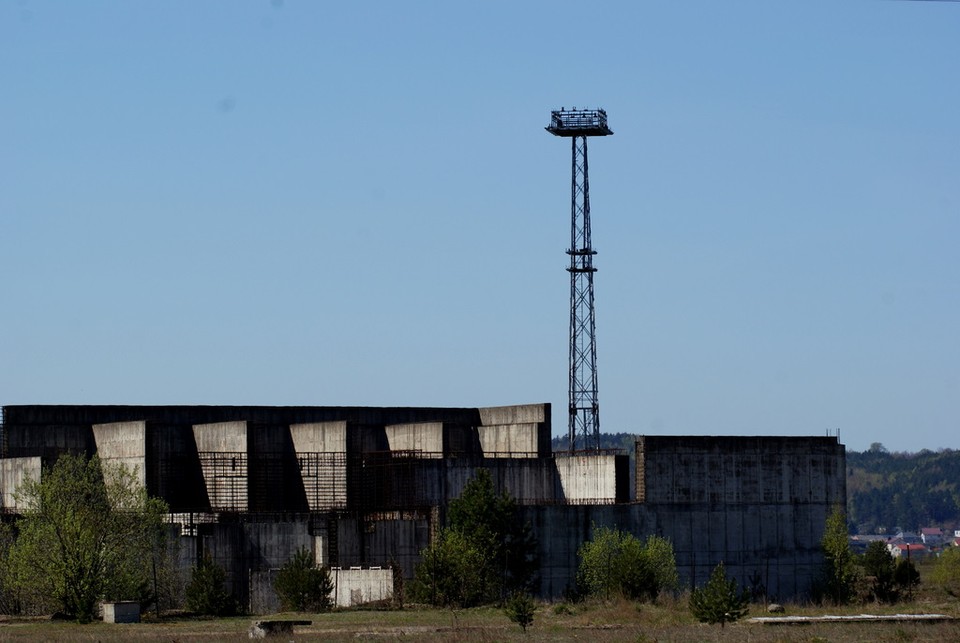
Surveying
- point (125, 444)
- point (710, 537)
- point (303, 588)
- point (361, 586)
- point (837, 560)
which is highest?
point (125, 444)

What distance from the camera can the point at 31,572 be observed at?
2594 inches

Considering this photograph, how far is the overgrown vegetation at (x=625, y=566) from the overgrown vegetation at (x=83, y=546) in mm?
18255

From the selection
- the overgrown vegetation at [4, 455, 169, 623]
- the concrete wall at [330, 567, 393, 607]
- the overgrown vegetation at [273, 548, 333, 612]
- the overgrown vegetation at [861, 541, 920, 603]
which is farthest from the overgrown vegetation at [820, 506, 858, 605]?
the overgrown vegetation at [4, 455, 169, 623]

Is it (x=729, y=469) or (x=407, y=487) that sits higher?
(x=729, y=469)

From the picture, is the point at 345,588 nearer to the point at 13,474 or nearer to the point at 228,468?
the point at 228,468

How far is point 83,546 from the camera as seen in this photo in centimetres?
6619

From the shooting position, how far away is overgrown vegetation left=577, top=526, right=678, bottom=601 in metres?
72.9

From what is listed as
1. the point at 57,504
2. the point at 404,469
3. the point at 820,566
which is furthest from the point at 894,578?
the point at 57,504

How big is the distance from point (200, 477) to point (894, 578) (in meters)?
33.9

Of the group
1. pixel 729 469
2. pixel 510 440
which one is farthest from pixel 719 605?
pixel 510 440

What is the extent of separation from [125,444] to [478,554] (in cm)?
2178

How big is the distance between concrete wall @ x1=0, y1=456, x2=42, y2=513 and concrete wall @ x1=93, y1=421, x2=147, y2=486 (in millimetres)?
3347

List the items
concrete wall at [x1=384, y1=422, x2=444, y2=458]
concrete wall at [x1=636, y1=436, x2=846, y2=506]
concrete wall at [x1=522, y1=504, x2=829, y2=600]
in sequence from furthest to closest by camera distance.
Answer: concrete wall at [x1=384, y1=422, x2=444, y2=458] → concrete wall at [x1=636, y1=436, x2=846, y2=506] → concrete wall at [x1=522, y1=504, x2=829, y2=600]

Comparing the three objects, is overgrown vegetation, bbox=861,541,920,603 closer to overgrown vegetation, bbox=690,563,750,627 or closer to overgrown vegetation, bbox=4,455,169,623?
overgrown vegetation, bbox=690,563,750,627
